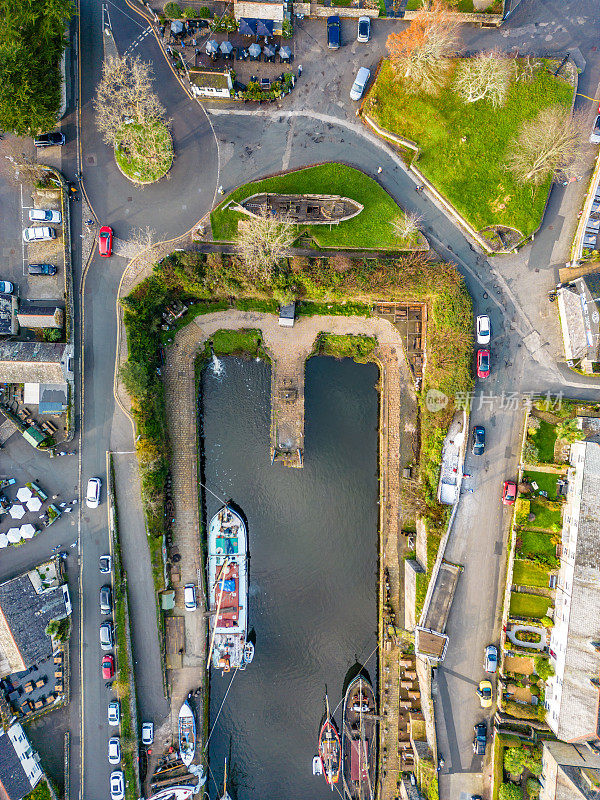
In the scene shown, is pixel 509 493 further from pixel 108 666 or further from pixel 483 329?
pixel 108 666

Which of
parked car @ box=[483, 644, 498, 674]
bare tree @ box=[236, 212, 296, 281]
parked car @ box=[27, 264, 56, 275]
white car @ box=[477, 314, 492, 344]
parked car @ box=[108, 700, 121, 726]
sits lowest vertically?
parked car @ box=[108, 700, 121, 726]

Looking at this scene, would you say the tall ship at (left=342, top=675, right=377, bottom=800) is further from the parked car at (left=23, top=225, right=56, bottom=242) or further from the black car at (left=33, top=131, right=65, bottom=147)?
the black car at (left=33, top=131, right=65, bottom=147)

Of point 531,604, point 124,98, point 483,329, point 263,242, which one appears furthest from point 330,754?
point 124,98

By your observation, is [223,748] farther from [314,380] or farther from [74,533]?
[314,380]

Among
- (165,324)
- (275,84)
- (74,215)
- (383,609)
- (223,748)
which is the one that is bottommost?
(223,748)

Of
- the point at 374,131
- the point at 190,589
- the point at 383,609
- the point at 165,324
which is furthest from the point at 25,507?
the point at 374,131

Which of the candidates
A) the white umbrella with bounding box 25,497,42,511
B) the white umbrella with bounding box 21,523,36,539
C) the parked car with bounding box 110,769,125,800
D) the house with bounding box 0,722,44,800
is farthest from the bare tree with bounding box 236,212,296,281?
the parked car with bounding box 110,769,125,800

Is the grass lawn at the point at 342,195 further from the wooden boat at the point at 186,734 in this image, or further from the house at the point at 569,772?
the house at the point at 569,772
